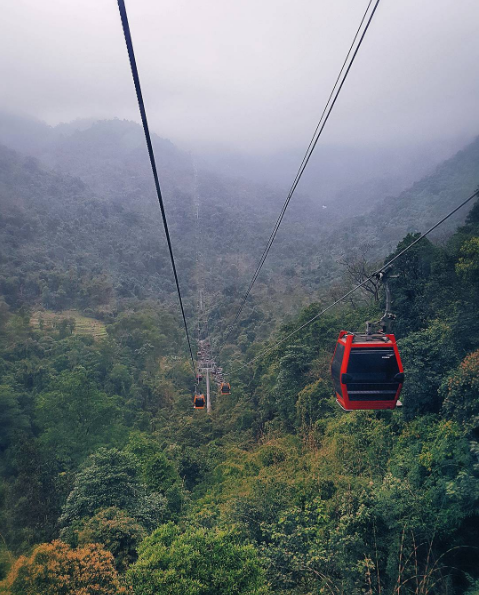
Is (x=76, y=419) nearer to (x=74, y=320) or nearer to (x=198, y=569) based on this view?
(x=198, y=569)

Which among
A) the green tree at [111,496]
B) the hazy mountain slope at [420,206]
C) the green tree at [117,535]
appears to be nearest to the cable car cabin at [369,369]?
the green tree at [117,535]

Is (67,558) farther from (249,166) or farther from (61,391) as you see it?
(249,166)

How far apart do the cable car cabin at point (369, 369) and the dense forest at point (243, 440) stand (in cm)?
256

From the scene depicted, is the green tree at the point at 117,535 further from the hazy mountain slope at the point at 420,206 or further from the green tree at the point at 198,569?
the hazy mountain slope at the point at 420,206

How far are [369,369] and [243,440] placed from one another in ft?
47.1

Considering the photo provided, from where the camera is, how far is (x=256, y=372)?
22109 millimetres

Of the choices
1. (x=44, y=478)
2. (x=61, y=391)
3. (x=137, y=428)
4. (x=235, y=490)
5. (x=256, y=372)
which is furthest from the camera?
(x=256, y=372)

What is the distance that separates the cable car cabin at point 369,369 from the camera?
4.82 metres

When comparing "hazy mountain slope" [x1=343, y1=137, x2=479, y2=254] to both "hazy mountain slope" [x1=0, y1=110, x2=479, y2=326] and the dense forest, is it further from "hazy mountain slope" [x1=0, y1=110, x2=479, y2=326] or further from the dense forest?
the dense forest

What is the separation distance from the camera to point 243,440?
17906mm

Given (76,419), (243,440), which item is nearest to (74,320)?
(76,419)

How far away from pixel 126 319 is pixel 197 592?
27740mm

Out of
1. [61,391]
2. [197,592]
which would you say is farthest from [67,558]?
[61,391]

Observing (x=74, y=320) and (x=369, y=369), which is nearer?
(x=369, y=369)
